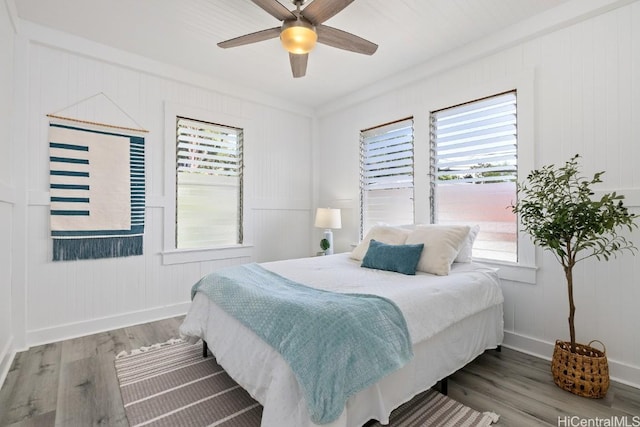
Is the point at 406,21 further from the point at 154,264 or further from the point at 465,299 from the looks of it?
the point at 154,264

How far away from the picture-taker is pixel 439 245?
247 cm

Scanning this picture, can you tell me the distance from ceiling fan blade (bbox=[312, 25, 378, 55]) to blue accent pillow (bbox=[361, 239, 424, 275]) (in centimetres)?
162

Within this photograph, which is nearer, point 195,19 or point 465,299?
point 465,299

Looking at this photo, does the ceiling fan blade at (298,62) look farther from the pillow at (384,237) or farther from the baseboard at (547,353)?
the baseboard at (547,353)

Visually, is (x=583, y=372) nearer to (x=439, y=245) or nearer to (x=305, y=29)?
(x=439, y=245)

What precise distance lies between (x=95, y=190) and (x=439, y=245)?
3.20m

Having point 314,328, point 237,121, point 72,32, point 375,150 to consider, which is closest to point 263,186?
point 237,121

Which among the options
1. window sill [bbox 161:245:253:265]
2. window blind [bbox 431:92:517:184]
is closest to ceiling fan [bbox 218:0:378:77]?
window blind [bbox 431:92:517:184]

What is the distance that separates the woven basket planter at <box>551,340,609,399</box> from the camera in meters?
1.87

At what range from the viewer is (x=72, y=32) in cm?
275

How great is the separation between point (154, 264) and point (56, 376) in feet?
4.32

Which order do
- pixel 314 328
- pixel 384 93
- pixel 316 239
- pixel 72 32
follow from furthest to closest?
pixel 316 239
pixel 384 93
pixel 72 32
pixel 314 328

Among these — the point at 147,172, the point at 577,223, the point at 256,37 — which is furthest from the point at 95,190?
the point at 577,223

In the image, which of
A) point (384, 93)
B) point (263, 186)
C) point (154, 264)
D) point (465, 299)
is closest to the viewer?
point (465, 299)
